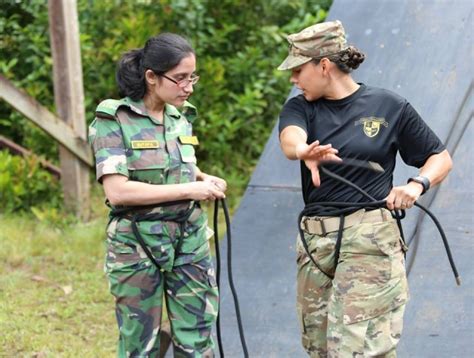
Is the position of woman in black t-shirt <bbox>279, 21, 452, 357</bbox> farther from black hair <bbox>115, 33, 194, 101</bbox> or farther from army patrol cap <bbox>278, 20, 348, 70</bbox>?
black hair <bbox>115, 33, 194, 101</bbox>

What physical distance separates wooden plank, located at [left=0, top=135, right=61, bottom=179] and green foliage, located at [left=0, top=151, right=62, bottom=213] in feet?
0.50

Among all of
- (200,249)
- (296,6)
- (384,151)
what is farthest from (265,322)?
(296,6)

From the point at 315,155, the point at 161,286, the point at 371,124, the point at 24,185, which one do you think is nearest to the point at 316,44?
the point at 371,124

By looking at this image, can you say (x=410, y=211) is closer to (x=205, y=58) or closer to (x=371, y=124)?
(x=371, y=124)

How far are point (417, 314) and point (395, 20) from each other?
7.79 feet

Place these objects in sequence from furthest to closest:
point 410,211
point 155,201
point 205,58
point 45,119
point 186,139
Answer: point 205,58
point 45,119
point 410,211
point 186,139
point 155,201

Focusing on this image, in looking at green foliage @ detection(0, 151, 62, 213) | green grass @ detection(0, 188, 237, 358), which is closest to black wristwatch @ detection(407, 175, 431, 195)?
green grass @ detection(0, 188, 237, 358)

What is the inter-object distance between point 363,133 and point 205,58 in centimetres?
475

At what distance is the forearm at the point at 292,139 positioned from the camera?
10.9 feet

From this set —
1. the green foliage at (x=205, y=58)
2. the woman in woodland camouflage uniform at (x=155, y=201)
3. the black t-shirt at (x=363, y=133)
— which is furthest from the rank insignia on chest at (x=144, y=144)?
the green foliage at (x=205, y=58)

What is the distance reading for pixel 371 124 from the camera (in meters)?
3.42

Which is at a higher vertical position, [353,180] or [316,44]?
[316,44]

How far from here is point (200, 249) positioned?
12.1ft

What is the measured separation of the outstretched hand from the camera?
10.4 ft
